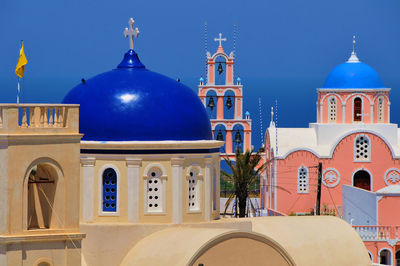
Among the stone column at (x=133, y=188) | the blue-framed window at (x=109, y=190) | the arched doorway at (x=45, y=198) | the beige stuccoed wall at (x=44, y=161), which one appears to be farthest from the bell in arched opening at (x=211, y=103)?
the beige stuccoed wall at (x=44, y=161)

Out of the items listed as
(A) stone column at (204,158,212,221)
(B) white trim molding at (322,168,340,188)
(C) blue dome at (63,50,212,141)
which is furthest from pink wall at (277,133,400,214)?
(C) blue dome at (63,50,212,141)

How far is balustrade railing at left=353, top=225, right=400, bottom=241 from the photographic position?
5538 centimetres

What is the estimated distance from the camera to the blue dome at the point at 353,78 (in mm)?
67250

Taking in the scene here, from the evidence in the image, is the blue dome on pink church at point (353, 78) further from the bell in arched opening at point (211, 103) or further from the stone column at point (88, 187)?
the stone column at point (88, 187)

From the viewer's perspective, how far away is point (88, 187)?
3253cm

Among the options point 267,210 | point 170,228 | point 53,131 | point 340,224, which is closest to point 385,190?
point 267,210

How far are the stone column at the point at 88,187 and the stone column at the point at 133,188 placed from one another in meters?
0.82

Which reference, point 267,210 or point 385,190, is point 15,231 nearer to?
point 385,190

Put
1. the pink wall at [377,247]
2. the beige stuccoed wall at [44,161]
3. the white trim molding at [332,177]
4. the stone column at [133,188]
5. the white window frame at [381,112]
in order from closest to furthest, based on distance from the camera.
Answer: the beige stuccoed wall at [44,161] → the stone column at [133,188] → the pink wall at [377,247] → the white trim molding at [332,177] → the white window frame at [381,112]

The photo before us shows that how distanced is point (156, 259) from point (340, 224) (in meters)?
5.85

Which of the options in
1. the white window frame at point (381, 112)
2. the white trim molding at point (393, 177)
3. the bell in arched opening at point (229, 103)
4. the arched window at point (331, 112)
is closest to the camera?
the bell in arched opening at point (229, 103)

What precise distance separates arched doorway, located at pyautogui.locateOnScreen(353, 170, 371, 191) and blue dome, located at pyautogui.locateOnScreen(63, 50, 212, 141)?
3410 centimetres

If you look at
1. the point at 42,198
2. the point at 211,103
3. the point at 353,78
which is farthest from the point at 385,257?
the point at 42,198

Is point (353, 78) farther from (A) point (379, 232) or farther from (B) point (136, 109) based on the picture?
(B) point (136, 109)
